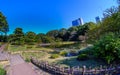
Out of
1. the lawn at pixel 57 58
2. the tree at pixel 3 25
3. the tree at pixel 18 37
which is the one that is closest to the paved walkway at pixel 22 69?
→ the lawn at pixel 57 58

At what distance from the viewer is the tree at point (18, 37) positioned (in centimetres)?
5102

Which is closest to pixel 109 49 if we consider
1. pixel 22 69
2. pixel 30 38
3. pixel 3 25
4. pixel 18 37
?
pixel 22 69

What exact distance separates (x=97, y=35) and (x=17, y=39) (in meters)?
27.7

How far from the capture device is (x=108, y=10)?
98.0 feet

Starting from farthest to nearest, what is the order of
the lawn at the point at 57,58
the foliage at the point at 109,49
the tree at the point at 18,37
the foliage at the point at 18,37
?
the foliage at the point at 18,37 < the tree at the point at 18,37 < the lawn at the point at 57,58 < the foliage at the point at 109,49

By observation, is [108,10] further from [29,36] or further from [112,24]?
[29,36]

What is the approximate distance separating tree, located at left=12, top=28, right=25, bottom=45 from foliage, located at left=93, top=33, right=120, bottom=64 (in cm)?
3441

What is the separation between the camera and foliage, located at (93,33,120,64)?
701 inches

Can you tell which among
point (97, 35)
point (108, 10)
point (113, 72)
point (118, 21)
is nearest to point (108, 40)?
point (113, 72)

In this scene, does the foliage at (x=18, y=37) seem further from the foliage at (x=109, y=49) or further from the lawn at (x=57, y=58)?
the foliage at (x=109, y=49)

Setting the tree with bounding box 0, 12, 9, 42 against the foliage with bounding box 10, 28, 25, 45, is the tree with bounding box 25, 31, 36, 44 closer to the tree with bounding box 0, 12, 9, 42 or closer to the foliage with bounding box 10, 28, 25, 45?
the foliage with bounding box 10, 28, 25, 45

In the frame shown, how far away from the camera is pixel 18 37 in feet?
175

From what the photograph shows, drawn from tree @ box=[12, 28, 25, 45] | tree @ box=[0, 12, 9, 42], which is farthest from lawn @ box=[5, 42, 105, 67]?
tree @ box=[0, 12, 9, 42]

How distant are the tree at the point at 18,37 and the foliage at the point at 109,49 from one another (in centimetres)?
3441
